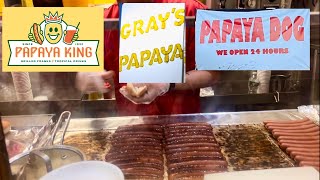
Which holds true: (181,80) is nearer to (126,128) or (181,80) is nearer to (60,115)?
(126,128)

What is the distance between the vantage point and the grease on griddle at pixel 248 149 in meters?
1.28

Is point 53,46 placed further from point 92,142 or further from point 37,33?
point 92,142

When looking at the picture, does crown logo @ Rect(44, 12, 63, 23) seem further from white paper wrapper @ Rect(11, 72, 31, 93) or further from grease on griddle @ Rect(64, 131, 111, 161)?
grease on griddle @ Rect(64, 131, 111, 161)

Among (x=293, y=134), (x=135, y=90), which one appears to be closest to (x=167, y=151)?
(x=135, y=90)

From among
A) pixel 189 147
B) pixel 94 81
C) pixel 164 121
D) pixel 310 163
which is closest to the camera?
pixel 310 163

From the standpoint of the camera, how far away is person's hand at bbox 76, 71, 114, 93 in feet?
3.84

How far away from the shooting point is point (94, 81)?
3.98 feet

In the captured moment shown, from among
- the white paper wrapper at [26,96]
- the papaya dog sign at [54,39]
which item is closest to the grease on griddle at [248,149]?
the papaya dog sign at [54,39]

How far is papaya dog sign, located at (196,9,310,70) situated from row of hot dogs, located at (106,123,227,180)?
428mm

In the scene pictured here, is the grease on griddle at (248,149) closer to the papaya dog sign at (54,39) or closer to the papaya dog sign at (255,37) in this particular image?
the papaya dog sign at (255,37)

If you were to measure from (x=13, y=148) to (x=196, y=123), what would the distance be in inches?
30.1

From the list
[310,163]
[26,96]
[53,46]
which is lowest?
[310,163]

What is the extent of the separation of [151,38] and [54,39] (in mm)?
279

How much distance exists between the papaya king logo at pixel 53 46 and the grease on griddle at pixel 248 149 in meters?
0.70
